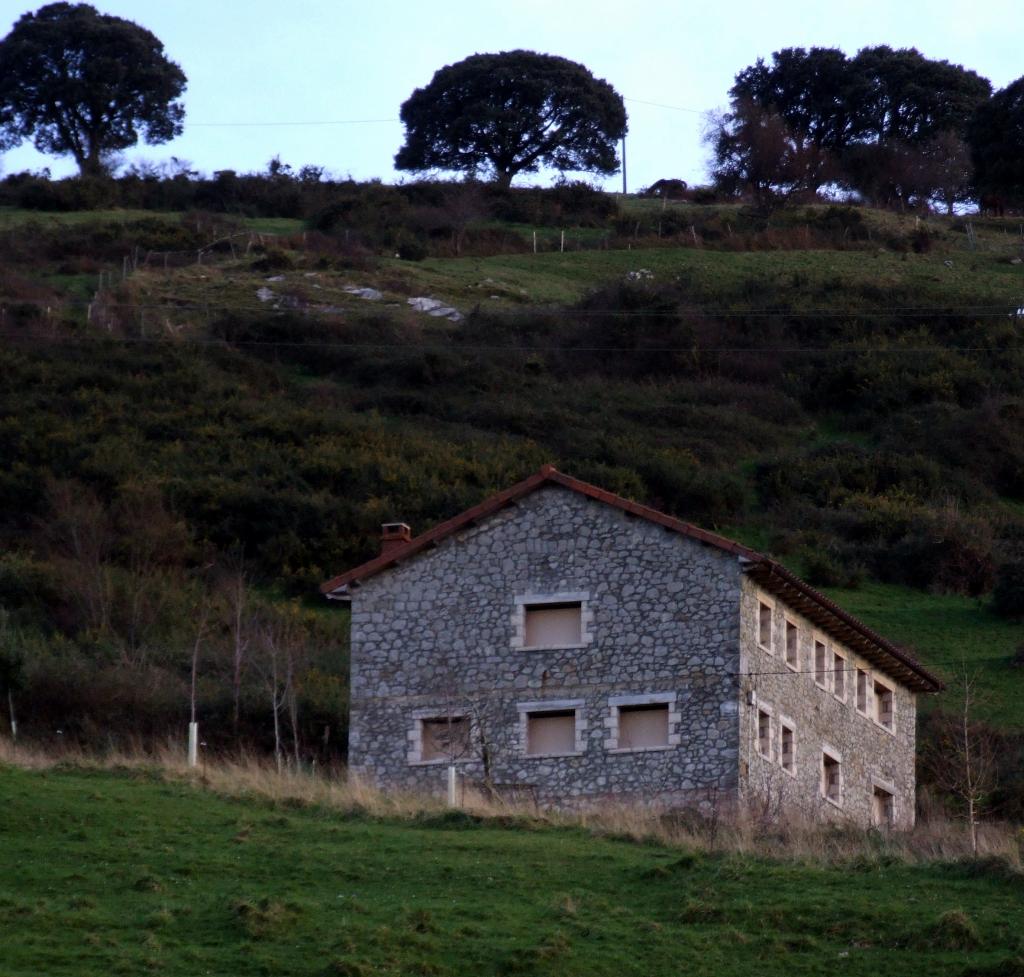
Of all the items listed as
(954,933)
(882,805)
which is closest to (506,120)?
(882,805)

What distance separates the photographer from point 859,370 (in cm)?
7869

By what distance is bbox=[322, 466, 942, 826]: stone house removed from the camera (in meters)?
32.2

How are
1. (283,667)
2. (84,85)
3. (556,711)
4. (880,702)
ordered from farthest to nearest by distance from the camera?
(84,85) → (283,667) → (880,702) → (556,711)

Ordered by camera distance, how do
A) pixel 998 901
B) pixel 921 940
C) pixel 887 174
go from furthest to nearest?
pixel 887 174 → pixel 998 901 → pixel 921 940

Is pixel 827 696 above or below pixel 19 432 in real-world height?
below

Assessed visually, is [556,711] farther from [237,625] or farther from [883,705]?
[237,625]

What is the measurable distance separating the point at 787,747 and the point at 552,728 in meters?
4.23

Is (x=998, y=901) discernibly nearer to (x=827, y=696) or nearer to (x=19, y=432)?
(x=827, y=696)

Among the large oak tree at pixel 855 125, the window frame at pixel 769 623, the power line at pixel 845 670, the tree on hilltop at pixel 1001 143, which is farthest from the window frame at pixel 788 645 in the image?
the large oak tree at pixel 855 125

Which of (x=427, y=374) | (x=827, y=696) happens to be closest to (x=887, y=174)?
(x=427, y=374)

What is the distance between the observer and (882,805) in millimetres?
37156

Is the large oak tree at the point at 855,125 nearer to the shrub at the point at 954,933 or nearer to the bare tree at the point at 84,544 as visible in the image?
the bare tree at the point at 84,544

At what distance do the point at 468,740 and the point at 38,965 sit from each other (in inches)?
609

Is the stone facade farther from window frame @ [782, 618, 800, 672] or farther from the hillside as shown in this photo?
the hillside
